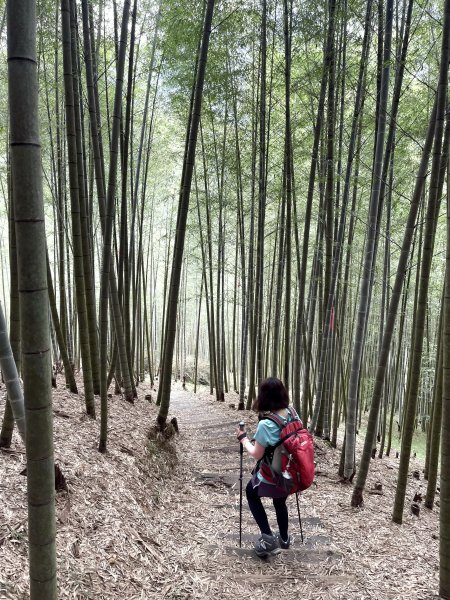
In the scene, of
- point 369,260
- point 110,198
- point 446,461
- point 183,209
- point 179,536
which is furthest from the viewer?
point 183,209

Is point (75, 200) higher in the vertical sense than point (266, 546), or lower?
higher

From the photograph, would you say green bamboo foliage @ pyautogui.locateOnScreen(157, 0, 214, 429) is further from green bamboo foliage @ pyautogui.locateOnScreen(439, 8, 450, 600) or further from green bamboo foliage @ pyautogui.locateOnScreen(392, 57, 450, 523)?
green bamboo foliage @ pyautogui.locateOnScreen(439, 8, 450, 600)

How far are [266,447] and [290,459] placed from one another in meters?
0.14

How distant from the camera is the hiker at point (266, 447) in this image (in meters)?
2.42

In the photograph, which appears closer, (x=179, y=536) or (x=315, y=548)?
(x=315, y=548)

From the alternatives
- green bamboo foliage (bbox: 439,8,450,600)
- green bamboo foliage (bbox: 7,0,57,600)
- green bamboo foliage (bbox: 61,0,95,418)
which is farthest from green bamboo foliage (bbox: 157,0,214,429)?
green bamboo foliage (bbox: 7,0,57,600)

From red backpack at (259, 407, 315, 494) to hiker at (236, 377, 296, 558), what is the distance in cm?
3

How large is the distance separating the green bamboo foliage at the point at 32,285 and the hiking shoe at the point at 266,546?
1.77 m

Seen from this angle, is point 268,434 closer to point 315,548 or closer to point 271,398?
point 271,398

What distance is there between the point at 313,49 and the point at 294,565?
544 centimetres

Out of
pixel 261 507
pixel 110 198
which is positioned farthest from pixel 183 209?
pixel 261 507

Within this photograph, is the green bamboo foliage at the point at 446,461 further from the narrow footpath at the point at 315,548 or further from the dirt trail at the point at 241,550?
the dirt trail at the point at 241,550

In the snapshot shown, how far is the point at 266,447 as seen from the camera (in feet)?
7.95

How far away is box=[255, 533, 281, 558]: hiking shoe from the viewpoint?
2.53 m
